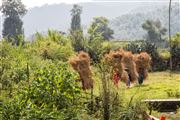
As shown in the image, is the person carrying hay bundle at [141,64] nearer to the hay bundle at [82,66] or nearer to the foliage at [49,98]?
the hay bundle at [82,66]

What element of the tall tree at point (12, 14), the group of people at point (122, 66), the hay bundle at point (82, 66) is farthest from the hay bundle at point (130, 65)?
the tall tree at point (12, 14)

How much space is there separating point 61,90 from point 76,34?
23.7m

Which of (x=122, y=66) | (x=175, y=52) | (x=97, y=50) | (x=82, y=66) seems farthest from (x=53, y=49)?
(x=175, y=52)

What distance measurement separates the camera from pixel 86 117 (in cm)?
648

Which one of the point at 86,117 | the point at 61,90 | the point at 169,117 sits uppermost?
the point at 61,90

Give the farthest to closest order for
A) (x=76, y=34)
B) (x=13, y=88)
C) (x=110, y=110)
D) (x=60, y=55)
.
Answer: (x=76, y=34), (x=60, y=55), (x=13, y=88), (x=110, y=110)

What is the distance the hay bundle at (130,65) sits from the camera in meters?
18.3

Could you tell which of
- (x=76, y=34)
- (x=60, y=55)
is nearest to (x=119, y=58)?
(x=60, y=55)

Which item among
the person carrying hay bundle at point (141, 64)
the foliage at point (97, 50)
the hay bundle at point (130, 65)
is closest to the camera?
the foliage at point (97, 50)

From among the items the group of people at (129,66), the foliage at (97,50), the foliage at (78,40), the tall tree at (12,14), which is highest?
the tall tree at (12,14)

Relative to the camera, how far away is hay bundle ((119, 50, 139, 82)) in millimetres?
18266

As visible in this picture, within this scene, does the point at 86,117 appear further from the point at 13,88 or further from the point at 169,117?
the point at 169,117

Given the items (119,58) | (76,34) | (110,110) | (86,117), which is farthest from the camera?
(76,34)

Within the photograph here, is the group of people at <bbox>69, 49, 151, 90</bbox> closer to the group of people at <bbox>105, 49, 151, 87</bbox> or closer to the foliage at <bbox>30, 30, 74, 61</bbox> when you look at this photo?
the group of people at <bbox>105, 49, 151, 87</bbox>
